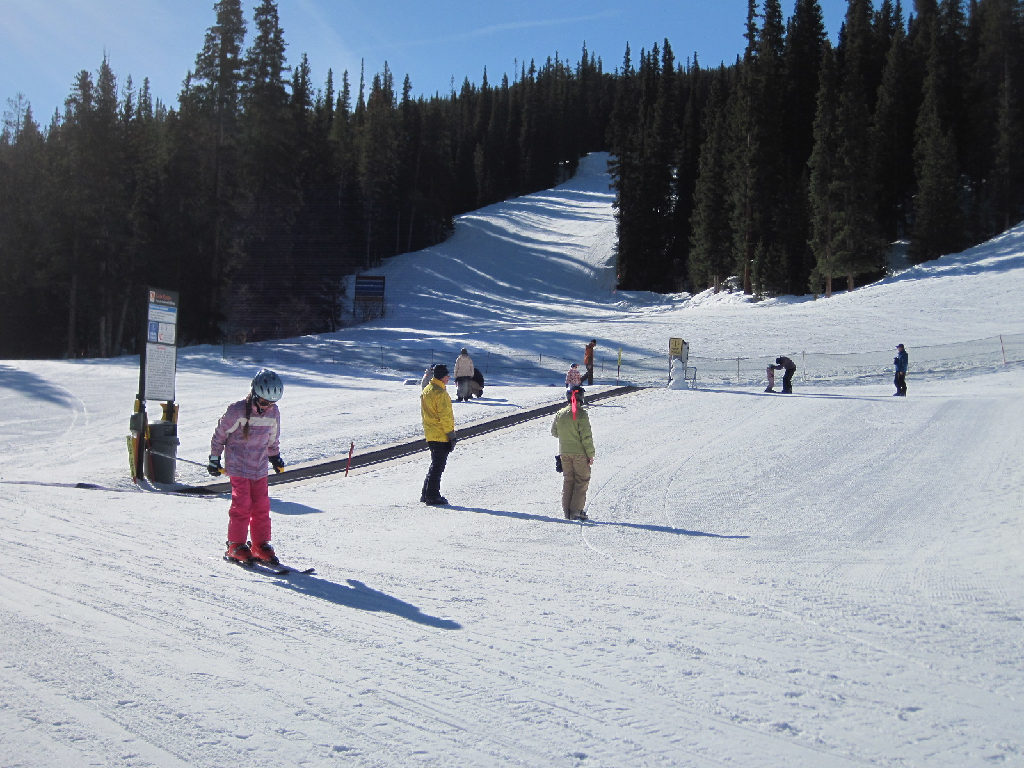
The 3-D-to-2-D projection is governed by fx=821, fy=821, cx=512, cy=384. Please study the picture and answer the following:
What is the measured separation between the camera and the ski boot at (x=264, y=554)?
21.3ft

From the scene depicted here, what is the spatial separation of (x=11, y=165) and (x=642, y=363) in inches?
1872

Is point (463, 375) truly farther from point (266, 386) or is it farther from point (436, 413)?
point (266, 386)

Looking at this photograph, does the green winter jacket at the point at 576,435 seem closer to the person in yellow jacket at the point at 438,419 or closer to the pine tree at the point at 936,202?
the person in yellow jacket at the point at 438,419

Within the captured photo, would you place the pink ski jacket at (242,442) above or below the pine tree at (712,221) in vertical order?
below

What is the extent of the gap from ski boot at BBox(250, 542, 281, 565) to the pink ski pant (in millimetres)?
47

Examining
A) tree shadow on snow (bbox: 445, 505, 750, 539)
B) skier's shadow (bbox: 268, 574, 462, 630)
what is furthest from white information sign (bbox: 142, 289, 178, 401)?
skier's shadow (bbox: 268, 574, 462, 630)

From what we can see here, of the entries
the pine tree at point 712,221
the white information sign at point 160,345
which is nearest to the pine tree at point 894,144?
the pine tree at point 712,221

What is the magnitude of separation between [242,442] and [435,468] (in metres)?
4.04

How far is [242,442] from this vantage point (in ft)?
22.3

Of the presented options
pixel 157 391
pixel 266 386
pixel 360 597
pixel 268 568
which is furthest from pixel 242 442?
pixel 157 391

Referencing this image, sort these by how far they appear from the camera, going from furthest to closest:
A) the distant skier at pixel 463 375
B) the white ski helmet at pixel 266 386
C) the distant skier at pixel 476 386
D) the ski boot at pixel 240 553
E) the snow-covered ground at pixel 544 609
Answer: the distant skier at pixel 476 386 → the distant skier at pixel 463 375 → the white ski helmet at pixel 266 386 → the ski boot at pixel 240 553 → the snow-covered ground at pixel 544 609

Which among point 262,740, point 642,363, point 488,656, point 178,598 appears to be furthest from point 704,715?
point 642,363

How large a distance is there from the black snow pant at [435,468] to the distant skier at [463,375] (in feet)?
39.3

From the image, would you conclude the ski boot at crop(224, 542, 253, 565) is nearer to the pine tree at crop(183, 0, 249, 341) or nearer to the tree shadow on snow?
the tree shadow on snow
